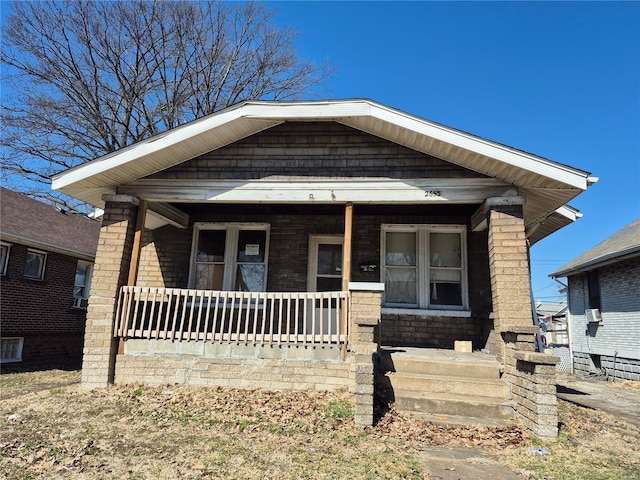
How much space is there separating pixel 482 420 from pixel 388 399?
1.14 metres

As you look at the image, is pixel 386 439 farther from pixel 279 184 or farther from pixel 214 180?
pixel 214 180

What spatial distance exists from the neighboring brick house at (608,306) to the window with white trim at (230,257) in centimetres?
984

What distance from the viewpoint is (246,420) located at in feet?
16.2

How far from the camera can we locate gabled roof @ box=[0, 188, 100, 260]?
419 inches

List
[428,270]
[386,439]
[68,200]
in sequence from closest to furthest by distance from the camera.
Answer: [386,439], [428,270], [68,200]

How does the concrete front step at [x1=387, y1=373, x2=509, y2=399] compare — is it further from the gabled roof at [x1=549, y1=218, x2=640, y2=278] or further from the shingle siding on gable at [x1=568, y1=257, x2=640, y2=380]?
the shingle siding on gable at [x1=568, y1=257, x2=640, y2=380]

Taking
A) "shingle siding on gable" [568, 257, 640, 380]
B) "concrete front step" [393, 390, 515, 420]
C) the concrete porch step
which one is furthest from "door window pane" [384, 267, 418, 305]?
"shingle siding on gable" [568, 257, 640, 380]

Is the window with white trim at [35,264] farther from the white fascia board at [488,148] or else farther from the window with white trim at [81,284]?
the white fascia board at [488,148]

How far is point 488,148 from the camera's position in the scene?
6.04 metres

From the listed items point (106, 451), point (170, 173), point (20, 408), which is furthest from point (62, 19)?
point (106, 451)

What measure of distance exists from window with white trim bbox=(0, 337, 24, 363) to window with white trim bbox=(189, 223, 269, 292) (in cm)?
609

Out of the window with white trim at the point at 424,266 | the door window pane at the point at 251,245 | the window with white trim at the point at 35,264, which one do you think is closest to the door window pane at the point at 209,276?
the door window pane at the point at 251,245

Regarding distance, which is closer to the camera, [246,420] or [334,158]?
[246,420]

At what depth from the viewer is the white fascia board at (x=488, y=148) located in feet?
19.2
